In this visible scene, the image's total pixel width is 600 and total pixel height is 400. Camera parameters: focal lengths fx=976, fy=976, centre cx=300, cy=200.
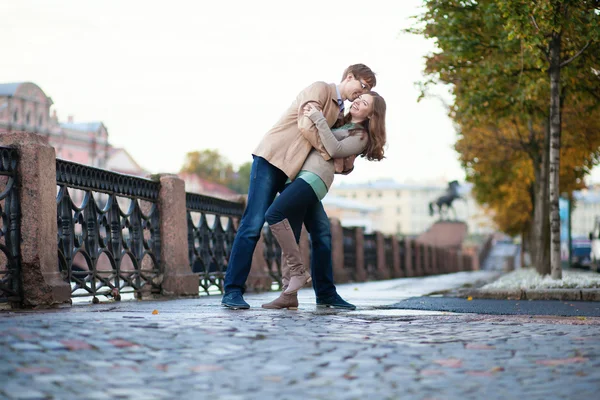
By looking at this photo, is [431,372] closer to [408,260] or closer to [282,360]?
[282,360]

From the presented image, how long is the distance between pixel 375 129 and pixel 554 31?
7923mm

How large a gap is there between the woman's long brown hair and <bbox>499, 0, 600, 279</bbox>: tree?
22.2ft

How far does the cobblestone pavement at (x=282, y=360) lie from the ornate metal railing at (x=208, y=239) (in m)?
6.29

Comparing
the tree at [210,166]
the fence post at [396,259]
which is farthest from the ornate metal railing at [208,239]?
the tree at [210,166]

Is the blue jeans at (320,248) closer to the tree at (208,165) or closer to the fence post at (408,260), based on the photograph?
the fence post at (408,260)

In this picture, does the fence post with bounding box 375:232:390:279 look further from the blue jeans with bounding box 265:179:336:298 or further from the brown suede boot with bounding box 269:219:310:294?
the brown suede boot with bounding box 269:219:310:294

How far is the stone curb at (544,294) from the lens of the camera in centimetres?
1073

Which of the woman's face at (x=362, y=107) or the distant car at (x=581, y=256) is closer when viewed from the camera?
the woman's face at (x=362, y=107)

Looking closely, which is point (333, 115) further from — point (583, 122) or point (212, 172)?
point (212, 172)

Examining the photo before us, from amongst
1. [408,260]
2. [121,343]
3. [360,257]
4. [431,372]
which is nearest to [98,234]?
[121,343]

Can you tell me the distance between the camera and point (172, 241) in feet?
35.1

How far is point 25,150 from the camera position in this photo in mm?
7449

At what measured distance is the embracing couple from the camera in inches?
271

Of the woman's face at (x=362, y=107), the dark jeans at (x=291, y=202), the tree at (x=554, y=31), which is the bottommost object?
the dark jeans at (x=291, y=202)
